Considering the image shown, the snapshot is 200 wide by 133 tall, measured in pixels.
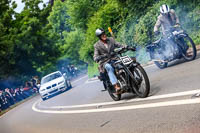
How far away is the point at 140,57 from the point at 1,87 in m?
26.2

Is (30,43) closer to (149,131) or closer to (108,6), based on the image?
Answer: (108,6)

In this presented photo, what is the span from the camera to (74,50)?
164 ft

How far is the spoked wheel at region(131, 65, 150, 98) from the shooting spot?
21.1 ft

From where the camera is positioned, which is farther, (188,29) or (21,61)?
(21,61)

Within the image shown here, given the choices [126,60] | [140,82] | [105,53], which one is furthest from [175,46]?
[140,82]

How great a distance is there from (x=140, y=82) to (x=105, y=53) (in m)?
1.40

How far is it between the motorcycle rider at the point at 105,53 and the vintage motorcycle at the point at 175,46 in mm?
2272

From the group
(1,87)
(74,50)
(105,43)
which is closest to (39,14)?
(74,50)

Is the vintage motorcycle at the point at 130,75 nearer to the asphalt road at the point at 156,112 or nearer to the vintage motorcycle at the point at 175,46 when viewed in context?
the asphalt road at the point at 156,112

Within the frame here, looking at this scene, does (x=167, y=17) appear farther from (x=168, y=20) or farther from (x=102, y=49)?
(x=102, y=49)

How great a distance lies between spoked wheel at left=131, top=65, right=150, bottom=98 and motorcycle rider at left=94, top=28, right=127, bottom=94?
485 mm

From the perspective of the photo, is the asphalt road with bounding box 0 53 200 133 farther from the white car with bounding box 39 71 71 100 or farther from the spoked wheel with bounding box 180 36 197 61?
the white car with bounding box 39 71 71 100

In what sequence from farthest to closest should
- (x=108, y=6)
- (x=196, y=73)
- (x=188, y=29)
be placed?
1. (x=108, y=6)
2. (x=188, y=29)
3. (x=196, y=73)

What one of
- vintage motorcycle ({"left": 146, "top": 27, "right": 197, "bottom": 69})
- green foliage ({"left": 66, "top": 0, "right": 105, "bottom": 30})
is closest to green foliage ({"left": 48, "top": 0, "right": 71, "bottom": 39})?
green foliage ({"left": 66, "top": 0, "right": 105, "bottom": 30})
